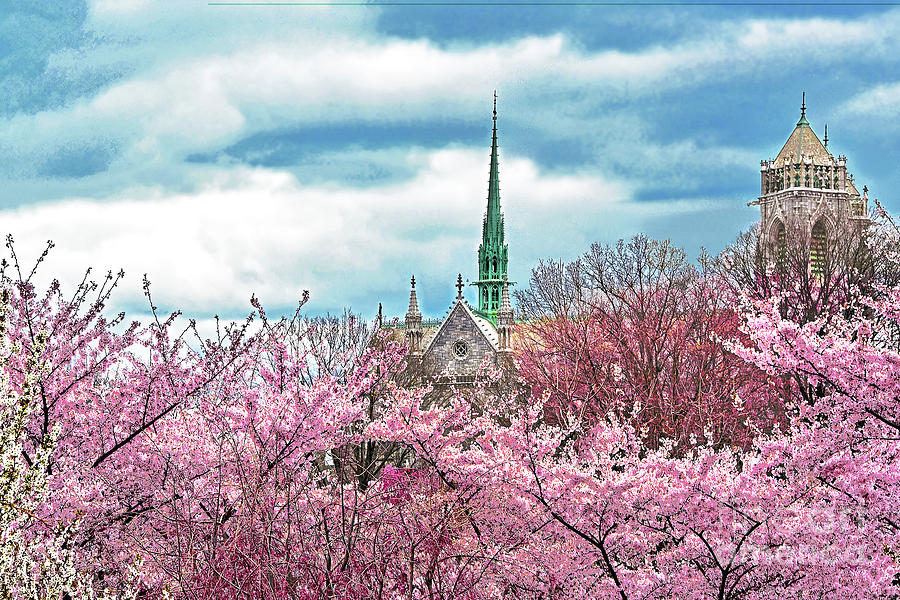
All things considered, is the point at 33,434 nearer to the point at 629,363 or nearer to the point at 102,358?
the point at 102,358

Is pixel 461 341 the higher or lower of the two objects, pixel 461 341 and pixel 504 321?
the lower

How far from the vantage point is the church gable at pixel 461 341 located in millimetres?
56844

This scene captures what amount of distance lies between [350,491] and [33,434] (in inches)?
169

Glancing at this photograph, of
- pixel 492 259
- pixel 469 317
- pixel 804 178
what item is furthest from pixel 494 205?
pixel 804 178

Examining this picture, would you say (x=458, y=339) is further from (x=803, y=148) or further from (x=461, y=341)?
(x=803, y=148)

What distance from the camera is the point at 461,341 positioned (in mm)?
57469

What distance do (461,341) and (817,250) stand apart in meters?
20.8

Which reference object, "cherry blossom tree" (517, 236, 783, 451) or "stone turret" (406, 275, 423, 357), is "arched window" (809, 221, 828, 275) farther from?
"stone turret" (406, 275, 423, 357)

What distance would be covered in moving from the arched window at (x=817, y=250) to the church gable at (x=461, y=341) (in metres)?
18.2

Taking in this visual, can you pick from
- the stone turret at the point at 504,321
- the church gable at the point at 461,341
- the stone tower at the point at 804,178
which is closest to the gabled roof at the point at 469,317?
the church gable at the point at 461,341

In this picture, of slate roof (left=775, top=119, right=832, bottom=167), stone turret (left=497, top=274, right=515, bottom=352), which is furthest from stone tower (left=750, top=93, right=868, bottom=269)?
stone turret (left=497, top=274, right=515, bottom=352)

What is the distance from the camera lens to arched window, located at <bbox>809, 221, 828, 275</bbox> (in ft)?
122

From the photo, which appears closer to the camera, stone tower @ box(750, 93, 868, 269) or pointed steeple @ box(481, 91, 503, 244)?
pointed steeple @ box(481, 91, 503, 244)

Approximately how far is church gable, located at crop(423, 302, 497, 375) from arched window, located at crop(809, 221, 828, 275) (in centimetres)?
1821
